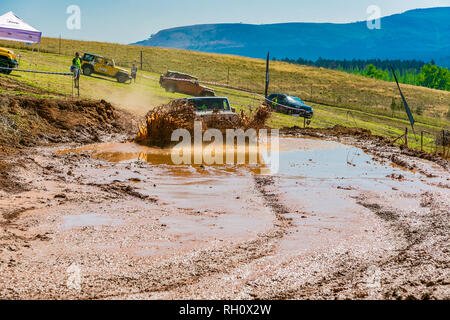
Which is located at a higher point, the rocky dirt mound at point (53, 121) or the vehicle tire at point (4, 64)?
the vehicle tire at point (4, 64)

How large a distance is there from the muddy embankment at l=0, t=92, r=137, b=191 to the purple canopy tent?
7.76 meters

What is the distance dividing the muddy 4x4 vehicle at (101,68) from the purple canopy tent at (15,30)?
358 inches

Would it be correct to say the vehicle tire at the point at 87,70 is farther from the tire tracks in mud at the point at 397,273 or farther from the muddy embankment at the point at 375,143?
the tire tracks in mud at the point at 397,273

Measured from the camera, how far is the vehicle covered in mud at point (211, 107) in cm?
1936

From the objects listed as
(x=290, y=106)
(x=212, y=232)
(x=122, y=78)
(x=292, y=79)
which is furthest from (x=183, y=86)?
(x=292, y=79)

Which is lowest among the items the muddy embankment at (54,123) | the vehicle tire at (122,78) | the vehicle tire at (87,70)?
the muddy embankment at (54,123)

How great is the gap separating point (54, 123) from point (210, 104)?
5630mm

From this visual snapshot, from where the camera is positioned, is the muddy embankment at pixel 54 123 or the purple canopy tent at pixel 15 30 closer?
the muddy embankment at pixel 54 123

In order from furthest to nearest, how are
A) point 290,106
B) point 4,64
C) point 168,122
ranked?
point 290,106, point 4,64, point 168,122

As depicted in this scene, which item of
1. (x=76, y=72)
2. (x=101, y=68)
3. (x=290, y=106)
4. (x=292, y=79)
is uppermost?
(x=292, y=79)

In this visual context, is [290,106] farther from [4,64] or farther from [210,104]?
[4,64]

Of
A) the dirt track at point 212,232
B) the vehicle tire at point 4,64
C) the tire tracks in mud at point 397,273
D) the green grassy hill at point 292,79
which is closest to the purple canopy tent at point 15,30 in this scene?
the vehicle tire at point 4,64

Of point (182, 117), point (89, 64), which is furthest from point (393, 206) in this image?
point (89, 64)

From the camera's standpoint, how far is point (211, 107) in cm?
1977
